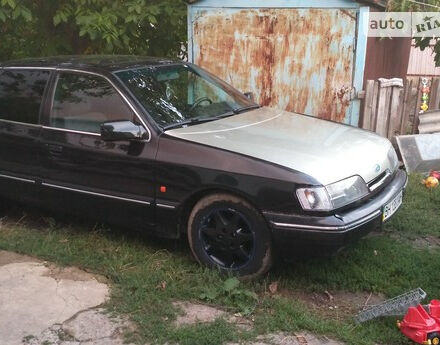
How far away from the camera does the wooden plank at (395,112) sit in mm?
6367

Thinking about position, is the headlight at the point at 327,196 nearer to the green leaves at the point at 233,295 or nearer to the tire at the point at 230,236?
the tire at the point at 230,236

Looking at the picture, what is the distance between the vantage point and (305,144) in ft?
12.3

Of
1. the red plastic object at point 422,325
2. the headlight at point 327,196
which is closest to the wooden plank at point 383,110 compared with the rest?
the headlight at point 327,196

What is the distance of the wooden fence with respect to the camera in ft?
20.4

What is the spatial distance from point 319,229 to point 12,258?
2.50m

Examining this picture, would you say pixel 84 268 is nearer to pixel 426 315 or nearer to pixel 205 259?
pixel 205 259

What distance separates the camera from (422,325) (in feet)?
9.59

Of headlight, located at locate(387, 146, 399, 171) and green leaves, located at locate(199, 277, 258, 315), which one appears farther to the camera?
headlight, located at locate(387, 146, 399, 171)

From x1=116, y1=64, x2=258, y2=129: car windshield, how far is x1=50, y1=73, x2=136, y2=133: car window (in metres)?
0.15

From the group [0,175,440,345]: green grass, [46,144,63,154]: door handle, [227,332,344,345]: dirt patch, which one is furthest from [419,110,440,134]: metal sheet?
[46,144,63,154]: door handle

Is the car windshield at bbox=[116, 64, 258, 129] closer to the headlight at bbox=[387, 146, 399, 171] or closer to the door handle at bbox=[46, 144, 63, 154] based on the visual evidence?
the door handle at bbox=[46, 144, 63, 154]

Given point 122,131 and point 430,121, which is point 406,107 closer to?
point 430,121

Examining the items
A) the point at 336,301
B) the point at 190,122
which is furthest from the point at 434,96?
the point at 336,301

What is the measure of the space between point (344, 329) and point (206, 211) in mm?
1196
